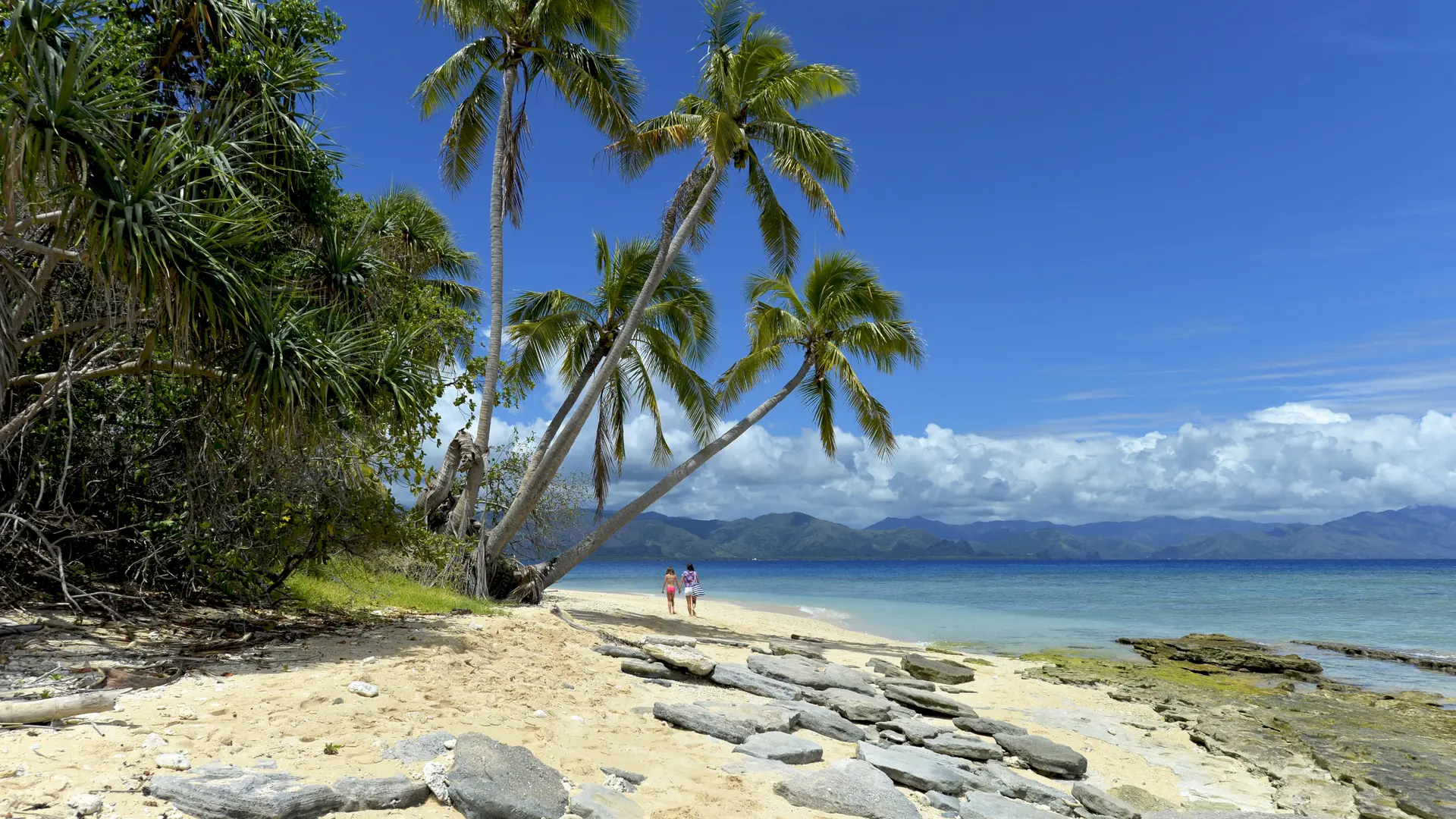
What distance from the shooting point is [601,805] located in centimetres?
433

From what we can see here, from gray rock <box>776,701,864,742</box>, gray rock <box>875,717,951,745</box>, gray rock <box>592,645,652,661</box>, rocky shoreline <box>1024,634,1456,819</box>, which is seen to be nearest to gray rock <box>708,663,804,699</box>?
gray rock <box>776,701,864,742</box>

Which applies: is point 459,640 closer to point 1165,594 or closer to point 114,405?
point 114,405

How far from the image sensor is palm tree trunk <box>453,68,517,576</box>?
517 inches

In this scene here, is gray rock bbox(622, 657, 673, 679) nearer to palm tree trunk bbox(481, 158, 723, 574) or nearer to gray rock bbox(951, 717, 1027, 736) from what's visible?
gray rock bbox(951, 717, 1027, 736)

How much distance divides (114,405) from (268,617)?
246 cm

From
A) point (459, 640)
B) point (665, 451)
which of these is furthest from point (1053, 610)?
point (459, 640)

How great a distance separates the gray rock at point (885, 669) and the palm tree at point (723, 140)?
6.23 m

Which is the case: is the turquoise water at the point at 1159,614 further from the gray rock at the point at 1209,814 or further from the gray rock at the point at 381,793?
the gray rock at the point at 381,793

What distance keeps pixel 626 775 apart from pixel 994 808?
2484mm

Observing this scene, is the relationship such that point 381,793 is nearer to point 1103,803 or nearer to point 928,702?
point 1103,803

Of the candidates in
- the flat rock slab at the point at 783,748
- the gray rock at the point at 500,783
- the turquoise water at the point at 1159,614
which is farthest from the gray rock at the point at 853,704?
the turquoise water at the point at 1159,614

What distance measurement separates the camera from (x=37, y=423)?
729 cm

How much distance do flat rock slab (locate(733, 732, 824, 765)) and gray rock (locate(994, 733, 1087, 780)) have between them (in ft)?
7.18

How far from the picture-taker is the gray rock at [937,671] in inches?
444
